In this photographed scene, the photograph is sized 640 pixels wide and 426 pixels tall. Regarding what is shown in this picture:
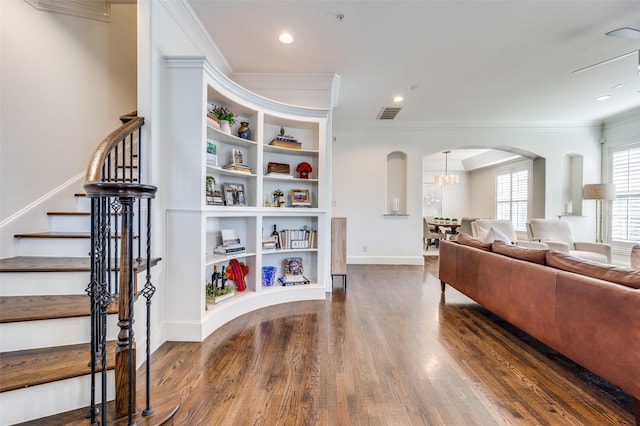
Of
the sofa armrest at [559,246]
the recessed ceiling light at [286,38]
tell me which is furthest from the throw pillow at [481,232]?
the recessed ceiling light at [286,38]

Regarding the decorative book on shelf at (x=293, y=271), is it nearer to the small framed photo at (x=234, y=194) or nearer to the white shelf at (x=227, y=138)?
the small framed photo at (x=234, y=194)

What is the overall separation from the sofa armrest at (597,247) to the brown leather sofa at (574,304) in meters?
2.92

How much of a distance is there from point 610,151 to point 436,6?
5.64m

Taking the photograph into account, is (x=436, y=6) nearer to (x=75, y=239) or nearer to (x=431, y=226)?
(x=75, y=239)

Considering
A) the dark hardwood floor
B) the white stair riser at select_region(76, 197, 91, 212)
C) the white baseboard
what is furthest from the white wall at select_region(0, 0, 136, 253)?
the white baseboard

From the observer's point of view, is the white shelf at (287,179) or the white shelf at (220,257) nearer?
the white shelf at (220,257)

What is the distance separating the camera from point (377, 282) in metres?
4.30

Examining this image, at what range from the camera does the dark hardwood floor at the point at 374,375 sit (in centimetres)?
151

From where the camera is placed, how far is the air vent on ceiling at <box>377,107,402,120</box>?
495 cm

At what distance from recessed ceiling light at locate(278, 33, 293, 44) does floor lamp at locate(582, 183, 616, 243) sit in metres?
5.91

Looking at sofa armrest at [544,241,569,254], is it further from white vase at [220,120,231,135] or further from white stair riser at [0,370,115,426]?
white stair riser at [0,370,115,426]

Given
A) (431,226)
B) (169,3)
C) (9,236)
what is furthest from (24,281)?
(431,226)

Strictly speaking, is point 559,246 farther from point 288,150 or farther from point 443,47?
point 288,150

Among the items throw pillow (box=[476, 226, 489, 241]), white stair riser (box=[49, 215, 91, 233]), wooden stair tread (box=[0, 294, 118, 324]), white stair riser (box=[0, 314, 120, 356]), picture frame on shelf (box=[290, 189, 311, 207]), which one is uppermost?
picture frame on shelf (box=[290, 189, 311, 207])
